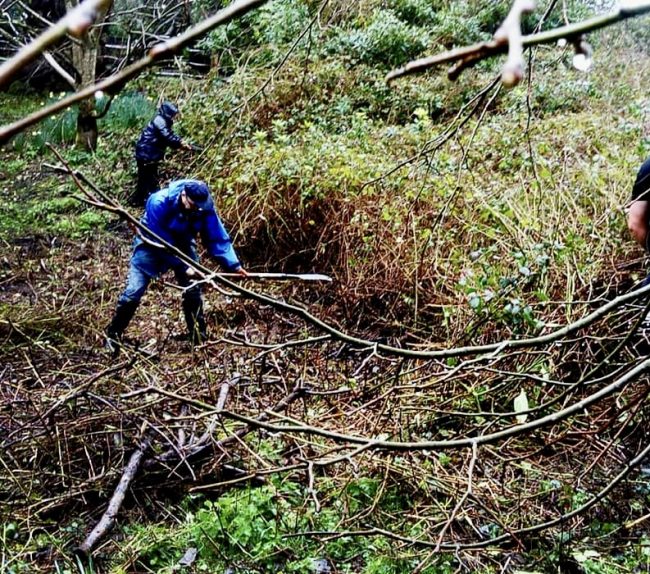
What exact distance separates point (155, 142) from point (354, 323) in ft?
14.1

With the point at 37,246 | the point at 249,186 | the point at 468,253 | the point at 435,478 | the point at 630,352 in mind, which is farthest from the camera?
the point at 37,246

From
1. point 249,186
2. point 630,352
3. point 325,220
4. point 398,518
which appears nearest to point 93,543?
point 398,518

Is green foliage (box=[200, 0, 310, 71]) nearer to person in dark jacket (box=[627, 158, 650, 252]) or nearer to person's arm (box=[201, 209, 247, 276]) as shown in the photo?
person's arm (box=[201, 209, 247, 276])

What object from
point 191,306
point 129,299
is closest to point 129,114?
point 191,306

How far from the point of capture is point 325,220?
20.8 ft

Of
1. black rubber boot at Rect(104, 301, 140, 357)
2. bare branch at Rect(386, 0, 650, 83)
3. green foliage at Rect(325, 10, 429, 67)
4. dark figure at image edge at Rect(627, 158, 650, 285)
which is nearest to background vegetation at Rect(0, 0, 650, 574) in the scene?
green foliage at Rect(325, 10, 429, 67)

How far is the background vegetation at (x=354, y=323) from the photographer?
302cm

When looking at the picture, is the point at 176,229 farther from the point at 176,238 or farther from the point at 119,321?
the point at 119,321

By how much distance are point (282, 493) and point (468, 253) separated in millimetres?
2626

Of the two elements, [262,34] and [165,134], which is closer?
[165,134]

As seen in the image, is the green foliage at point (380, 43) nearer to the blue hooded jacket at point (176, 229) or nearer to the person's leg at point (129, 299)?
the blue hooded jacket at point (176, 229)

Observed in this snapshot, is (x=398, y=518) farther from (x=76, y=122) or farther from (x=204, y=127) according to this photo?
(x=76, y=122)

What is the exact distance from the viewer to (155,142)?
27.2 feet

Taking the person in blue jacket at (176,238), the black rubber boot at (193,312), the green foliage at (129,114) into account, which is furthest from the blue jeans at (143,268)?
the green foliage at (129,114)
